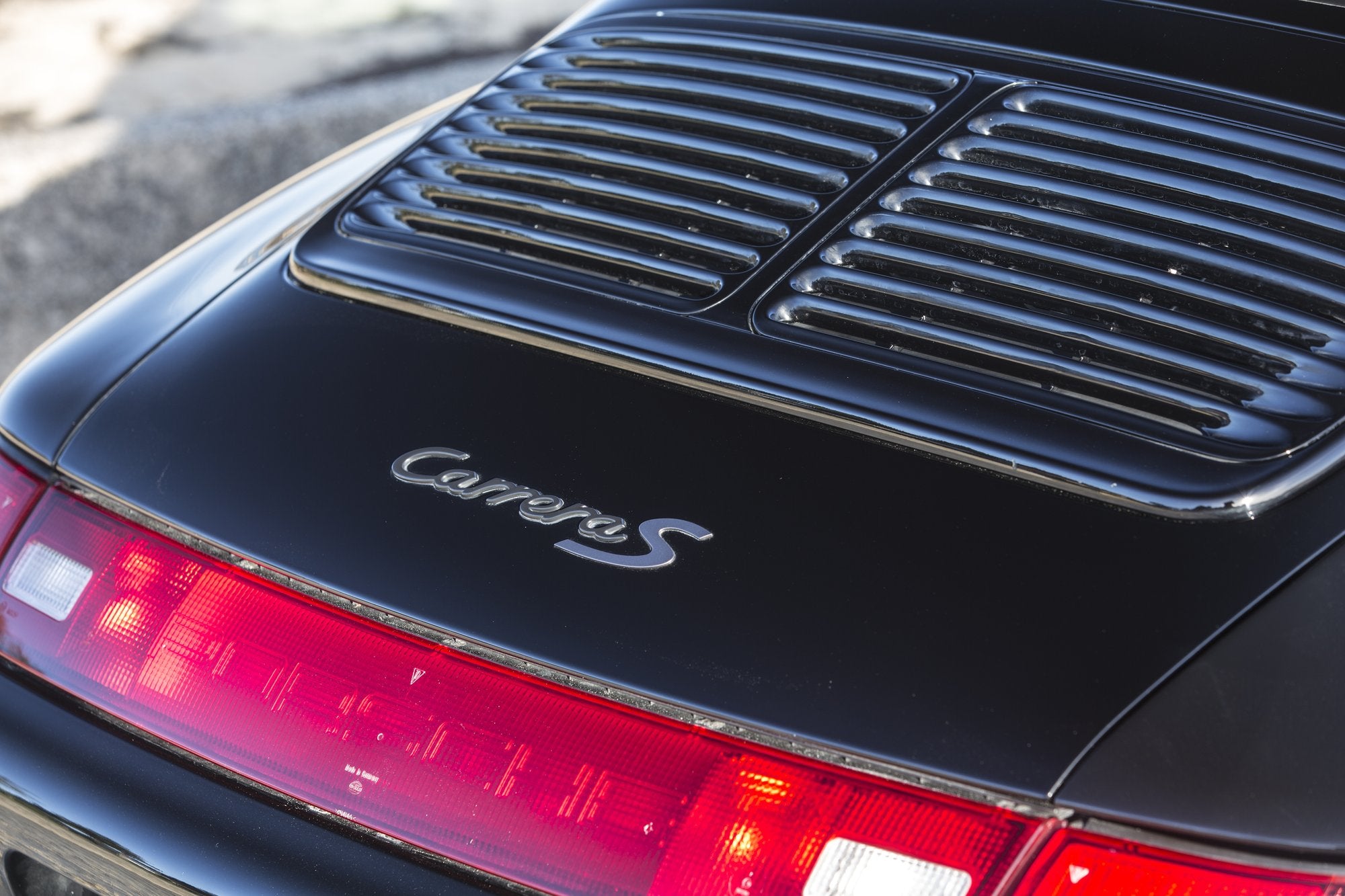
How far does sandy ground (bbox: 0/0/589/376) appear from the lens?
16.9ft

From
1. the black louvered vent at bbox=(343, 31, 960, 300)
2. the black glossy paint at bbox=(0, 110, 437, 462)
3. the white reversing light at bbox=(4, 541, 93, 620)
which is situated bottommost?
the white reversing light at bbox=(4, 541, 93, 620)

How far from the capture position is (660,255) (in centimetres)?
182

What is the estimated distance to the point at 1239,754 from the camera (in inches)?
47.0

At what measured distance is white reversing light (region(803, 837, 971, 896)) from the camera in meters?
1.25

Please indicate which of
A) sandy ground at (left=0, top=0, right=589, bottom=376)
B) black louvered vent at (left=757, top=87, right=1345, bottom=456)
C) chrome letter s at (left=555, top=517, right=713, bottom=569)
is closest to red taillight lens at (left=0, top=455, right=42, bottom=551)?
chrome letter s at (left=555, top=517, right=713, bottom=569)

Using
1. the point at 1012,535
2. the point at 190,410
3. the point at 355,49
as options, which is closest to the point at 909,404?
the point at 1012,535

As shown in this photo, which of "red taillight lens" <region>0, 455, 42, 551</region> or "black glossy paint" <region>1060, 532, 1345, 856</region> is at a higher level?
"black glossy paint" <region>1060, 532, 1345, 856</region>

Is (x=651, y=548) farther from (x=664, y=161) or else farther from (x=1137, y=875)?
(x=664, y=161)

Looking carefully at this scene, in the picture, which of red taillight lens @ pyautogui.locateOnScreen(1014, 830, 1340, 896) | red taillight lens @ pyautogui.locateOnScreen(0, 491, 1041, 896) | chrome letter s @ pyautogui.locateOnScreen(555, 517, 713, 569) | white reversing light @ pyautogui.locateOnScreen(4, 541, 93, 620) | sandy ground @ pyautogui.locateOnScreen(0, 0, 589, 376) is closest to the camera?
red taillight lens @ pyautogui.locateOnScreen(1014, 830, 1340, 896)

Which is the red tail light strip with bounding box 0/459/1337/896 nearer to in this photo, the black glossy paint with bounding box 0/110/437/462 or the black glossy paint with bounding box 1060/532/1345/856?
the black glossy paint with bounding box 1060/532/1345/856

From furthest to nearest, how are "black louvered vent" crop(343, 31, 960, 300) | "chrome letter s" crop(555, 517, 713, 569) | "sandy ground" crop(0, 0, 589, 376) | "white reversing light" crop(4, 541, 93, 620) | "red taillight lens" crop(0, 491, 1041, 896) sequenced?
"sandy ground" crop(0, 0, 589, 376) → "black louvered vent" crop(343, 31, 960, 300) → "white reversing light" crop(4, 541, 93, 620) → "chrome letter s" crop(555, 517, 713, 569) → "red taillight lens" crop(0, 491, 1041, 896)

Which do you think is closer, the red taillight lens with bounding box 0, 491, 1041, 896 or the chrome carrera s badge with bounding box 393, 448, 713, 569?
the red taillight lens with bounding box 0, 491, 1041, 896

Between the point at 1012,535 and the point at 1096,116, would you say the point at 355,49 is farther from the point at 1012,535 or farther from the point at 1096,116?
the point at 1012,535

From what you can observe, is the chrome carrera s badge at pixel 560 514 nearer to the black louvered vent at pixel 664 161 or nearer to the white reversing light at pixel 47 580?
the black louvered vent at pixel 664 161
